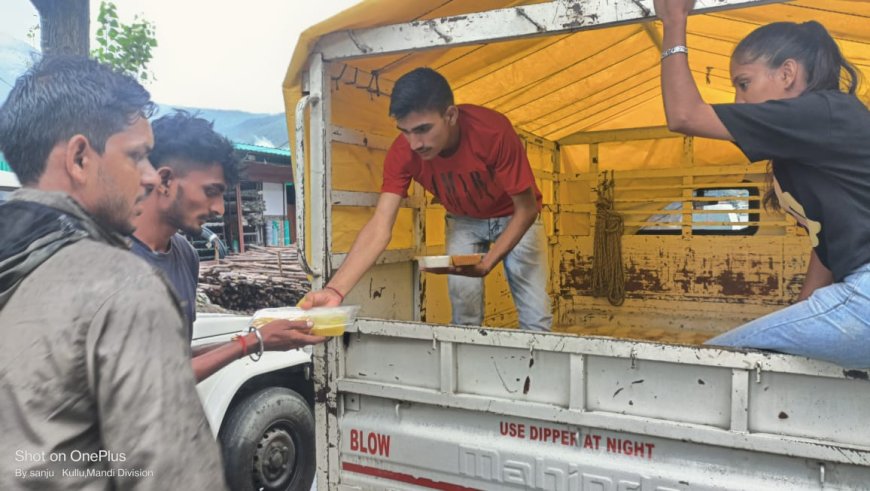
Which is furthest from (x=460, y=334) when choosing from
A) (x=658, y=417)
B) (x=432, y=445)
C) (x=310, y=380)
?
(x=310, y=380)

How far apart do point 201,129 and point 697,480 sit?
2.52m

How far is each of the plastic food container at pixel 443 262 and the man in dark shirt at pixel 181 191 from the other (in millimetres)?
998

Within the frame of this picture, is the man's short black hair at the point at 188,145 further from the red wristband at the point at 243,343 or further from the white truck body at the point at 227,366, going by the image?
the white truck body at the point at 227,366

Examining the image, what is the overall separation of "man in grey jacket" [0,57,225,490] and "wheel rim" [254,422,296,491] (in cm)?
324

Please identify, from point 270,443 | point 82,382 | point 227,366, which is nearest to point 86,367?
point 82,382

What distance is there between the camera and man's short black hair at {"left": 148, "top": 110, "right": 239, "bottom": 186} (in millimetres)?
2695

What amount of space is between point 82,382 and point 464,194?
2.51 meters

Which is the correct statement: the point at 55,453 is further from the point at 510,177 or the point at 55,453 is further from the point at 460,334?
the point at 510,177

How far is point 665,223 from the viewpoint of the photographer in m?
5.60

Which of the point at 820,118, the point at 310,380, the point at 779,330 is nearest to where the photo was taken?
the point at 820,118

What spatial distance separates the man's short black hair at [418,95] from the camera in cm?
294

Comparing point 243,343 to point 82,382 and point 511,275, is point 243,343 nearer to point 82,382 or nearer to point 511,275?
point 82,382

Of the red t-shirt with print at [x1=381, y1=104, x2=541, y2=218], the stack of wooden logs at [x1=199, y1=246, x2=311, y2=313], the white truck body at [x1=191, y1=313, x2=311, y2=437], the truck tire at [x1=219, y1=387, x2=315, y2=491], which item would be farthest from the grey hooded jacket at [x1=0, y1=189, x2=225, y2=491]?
the stack of wooden logs at [x1=199, y1=246, x2=311, y2=313]

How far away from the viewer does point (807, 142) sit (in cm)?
182
